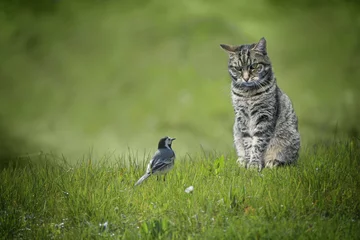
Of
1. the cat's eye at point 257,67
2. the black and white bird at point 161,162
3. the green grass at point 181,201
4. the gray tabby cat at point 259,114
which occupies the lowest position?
the green grass at point 181,201

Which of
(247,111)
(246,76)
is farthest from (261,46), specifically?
(247,111)

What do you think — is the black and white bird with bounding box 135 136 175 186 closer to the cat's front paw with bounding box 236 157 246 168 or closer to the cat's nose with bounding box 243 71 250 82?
the cat's front paw with bounding box 236 157 246 168

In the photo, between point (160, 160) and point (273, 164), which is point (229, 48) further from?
point (160, 160)

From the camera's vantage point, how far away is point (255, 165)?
5.64 metres

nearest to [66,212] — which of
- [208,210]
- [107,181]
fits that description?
[107,181]

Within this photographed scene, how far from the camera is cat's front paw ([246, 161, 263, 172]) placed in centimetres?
550

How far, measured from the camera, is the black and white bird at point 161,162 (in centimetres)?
463

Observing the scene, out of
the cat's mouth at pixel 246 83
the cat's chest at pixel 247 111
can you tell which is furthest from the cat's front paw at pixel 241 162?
the cat's mouth at pixel 246 83

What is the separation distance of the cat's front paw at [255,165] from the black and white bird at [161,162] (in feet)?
3.46

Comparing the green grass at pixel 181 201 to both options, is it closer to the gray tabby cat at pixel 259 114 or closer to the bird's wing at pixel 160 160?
the bird's wing at pixel 160 160

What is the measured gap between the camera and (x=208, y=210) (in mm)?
4109

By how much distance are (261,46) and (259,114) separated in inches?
28.4

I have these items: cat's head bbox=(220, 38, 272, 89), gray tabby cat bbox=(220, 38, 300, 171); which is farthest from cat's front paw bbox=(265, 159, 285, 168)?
cat's head bbox=(220, 38, 272, 89)

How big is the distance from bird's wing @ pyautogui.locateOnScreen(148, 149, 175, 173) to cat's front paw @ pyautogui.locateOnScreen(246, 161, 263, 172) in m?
1.08
